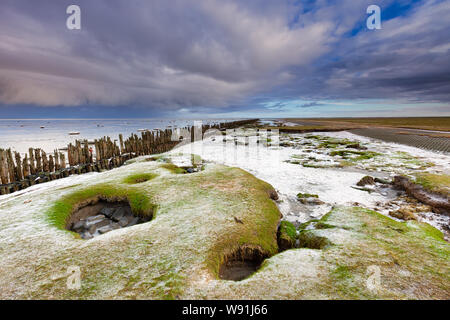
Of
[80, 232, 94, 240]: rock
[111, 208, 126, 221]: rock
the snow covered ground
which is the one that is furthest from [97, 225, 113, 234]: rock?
the snow covered ground

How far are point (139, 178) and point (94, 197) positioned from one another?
2666 mm

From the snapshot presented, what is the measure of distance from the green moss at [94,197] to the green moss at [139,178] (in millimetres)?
1219

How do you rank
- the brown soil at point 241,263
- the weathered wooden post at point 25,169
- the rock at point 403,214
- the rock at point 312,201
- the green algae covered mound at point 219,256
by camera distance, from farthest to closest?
the weathered wooden post at point 25,169, the rock at point 312,201, the rock at point 403,214, the brown soil at point 241,263, the green algae covered mound at point 219,256

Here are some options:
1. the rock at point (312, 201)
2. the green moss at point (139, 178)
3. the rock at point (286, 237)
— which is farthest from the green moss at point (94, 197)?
the rock at point (312, 201)

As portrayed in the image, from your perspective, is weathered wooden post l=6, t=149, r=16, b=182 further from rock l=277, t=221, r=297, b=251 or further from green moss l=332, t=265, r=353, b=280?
green moss l=332, t=265, r=353, b=280

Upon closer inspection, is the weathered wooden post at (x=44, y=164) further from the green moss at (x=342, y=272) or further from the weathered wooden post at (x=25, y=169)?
the green moss at (x=342, y=272)

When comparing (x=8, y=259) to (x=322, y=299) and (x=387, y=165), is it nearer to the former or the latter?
(x=322, y=299)

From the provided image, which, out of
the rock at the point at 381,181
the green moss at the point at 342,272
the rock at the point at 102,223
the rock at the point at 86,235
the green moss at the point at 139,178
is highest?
the green moss at the point at 139,178

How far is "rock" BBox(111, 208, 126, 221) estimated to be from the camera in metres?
7.77

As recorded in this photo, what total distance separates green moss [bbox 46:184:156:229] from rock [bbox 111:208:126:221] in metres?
0.45

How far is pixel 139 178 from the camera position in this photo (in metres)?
11.0

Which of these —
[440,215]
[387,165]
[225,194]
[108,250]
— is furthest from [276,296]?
[387,165]

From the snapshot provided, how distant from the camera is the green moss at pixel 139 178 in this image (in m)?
10.5
